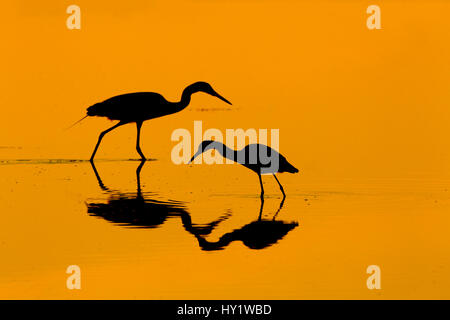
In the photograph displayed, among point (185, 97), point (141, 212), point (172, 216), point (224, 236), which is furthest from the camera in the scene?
point (185, 97)

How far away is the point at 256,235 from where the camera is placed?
11625mm

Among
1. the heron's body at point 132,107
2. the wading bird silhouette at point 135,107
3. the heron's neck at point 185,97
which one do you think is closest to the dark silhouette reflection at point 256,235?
the wading bird silhouette at point 135,107

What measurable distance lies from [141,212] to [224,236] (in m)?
2.05

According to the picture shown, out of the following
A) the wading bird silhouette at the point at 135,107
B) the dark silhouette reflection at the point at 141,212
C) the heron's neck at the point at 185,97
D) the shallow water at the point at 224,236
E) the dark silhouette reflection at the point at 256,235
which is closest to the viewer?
the shallow water at the point at 224,236

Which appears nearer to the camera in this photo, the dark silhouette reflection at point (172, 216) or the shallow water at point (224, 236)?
the shallow water at point (224, 236)

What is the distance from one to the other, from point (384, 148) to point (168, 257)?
11.8m

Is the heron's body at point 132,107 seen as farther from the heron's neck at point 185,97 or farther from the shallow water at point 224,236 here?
the shallow water at point 224,236

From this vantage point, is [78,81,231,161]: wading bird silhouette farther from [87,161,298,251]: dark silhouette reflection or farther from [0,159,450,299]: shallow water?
[87,161,298,251]: dark silhouette reflection

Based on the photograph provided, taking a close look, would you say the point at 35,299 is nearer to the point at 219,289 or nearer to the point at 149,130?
the point at 219,289

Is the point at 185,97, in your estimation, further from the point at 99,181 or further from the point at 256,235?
the point at 256,235

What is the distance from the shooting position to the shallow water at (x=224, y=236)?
31.6 ft

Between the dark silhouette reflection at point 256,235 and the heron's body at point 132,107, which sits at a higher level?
the heron's body at point 132,107

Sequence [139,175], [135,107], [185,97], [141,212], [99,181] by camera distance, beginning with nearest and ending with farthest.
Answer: [141,212], [99,181], [139,175], [135,107], [185,97]

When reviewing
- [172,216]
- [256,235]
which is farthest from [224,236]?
[172,216]
